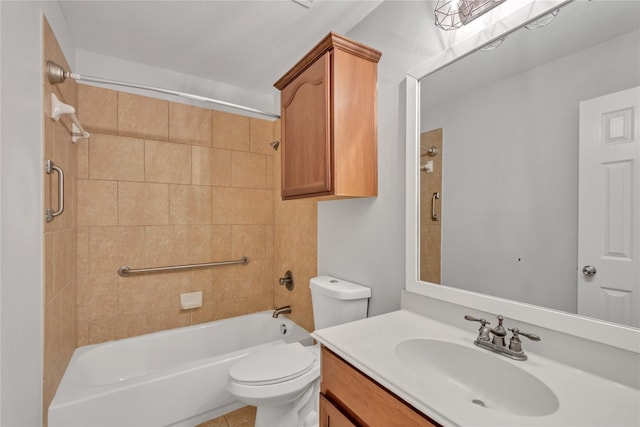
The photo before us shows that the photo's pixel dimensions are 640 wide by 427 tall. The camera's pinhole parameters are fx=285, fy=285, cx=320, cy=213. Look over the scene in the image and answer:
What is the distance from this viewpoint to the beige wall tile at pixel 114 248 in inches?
A: 78.9

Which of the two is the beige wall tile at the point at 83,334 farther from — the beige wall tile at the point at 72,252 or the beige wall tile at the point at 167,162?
the beige wall tile at the point at 167,162

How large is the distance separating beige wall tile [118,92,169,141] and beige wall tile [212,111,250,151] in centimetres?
38

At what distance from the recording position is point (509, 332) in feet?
3.16

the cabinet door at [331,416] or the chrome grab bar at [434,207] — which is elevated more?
the chrome grab bar at [434,207]

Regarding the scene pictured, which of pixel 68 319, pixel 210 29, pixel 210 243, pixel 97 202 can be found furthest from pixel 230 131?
pixel 68 319

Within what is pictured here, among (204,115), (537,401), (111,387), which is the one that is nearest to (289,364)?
(111,387)

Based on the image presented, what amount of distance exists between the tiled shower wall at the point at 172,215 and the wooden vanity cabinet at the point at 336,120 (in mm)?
714

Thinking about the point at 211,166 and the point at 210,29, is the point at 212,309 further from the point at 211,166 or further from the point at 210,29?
the point at 210,29

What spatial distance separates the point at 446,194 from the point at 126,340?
2298 mm

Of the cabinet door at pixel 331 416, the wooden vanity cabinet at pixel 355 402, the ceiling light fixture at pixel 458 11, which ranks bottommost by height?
the cabinet door at pixel 331 416

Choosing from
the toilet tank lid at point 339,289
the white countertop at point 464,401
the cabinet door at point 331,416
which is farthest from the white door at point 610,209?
the toilet tank lid at point 339,289

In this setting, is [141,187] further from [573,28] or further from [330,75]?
[573,28]

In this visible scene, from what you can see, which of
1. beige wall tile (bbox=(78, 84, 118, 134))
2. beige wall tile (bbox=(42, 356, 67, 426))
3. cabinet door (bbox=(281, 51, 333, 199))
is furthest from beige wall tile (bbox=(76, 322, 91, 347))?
cabinet door (bbox=(281, 51, 333, 199))

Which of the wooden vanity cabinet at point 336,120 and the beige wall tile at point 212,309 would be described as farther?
the beige wall tile at point 212,309
